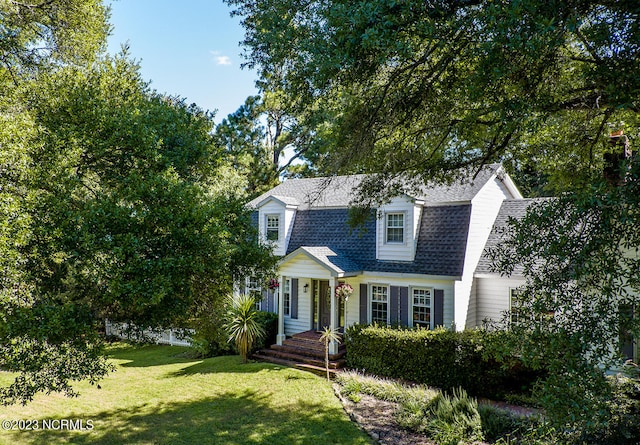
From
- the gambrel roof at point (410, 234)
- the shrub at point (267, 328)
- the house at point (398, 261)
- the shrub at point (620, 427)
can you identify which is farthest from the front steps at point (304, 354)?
the shrub at point (620, 427)

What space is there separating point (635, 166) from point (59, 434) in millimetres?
11236

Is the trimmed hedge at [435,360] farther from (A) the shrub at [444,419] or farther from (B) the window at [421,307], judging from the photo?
(A) the shrub at [444,419]

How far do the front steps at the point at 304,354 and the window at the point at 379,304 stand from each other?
1.74m

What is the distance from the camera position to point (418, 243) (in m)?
15.2

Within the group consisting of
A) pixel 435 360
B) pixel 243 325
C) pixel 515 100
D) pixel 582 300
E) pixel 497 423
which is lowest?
pixel 497 423

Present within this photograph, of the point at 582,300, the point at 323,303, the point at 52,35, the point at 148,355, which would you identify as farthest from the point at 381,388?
the point at 52,35

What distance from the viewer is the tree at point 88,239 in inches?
225

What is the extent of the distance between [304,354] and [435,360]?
15.7ft

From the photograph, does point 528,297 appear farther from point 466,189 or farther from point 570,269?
point 466,189

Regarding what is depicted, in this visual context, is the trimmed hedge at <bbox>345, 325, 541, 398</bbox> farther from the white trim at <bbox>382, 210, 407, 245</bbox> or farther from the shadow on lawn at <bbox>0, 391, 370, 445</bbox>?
the white trim at <bbox>382, 210, 407, 245</bbox>

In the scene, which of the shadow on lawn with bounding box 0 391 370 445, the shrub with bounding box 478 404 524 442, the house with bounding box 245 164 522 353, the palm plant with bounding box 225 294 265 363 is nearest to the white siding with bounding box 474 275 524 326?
the house with bounding box 245 164 522 353

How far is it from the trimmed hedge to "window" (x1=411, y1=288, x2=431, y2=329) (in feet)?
4.02

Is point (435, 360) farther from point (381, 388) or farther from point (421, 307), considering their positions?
point (421, 307)

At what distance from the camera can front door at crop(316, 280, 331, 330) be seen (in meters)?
16.8
